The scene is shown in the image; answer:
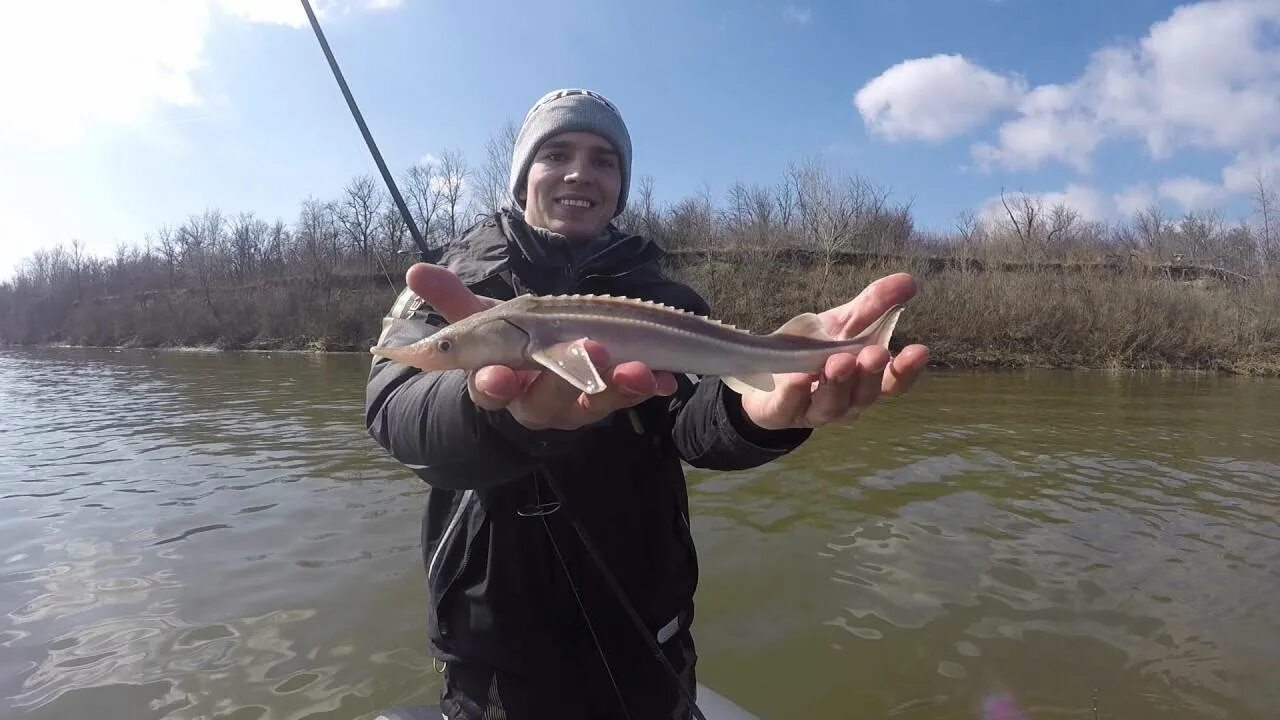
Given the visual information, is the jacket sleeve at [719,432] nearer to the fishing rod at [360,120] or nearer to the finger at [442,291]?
the finger at [442,291]

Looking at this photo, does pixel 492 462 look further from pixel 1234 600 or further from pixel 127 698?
pixel 1234 600

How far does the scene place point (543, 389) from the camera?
1671 mm

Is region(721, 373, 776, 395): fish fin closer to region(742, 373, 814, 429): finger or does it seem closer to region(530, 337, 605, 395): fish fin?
region(742, 373, 814, 429): finger

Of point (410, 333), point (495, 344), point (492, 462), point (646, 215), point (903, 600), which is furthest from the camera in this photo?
point (646, 215)

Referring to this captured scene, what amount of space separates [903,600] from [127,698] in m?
6.33

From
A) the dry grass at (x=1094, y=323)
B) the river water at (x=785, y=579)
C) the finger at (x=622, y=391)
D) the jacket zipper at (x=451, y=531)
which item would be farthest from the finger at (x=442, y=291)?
the dry grass at (x=1094, y=323)

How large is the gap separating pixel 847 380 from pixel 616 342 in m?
0.67

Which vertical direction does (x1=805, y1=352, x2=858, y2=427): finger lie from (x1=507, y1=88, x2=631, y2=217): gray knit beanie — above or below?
below

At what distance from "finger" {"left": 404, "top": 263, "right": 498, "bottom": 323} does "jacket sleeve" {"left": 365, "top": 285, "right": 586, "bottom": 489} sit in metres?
0.20

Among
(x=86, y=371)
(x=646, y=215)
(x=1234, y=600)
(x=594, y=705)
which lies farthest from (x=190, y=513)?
(x=646, y=215)

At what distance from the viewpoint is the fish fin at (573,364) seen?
63.0 inches

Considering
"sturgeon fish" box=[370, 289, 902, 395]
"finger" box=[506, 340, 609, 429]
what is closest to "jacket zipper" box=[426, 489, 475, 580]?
"sturgeon fish" box=[370, 289, 902, 395]

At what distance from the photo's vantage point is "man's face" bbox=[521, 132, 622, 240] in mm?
2617

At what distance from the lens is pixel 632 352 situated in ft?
6.42
